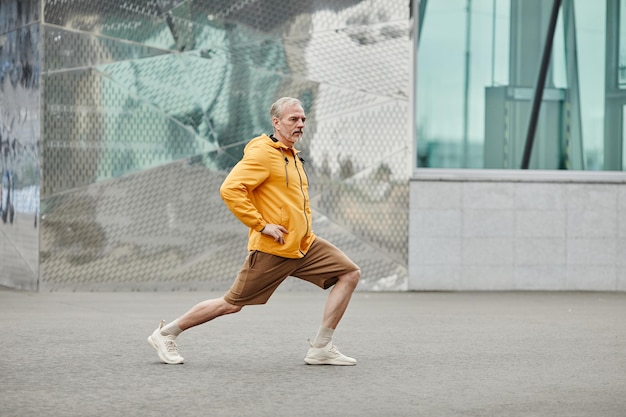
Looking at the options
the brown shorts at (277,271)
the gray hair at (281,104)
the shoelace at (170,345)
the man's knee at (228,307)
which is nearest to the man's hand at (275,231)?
the brown shorts at (277,271)

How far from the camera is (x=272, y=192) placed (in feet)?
25.9

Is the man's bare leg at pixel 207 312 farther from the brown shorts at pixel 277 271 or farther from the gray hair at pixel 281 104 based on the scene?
the gray hair at pixel 281 104

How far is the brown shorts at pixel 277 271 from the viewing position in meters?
7.94

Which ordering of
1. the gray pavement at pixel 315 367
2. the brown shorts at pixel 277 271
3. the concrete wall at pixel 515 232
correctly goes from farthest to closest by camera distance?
1. the concrete wall at pixel 515 232
2. the brown shorts at pixel 277 271
3. the gray pavement at pixel 315 367

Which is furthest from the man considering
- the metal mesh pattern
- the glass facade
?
the glass facade

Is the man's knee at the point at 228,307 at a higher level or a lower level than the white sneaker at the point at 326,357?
higher

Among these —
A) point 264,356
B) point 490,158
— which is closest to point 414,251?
point 490,158

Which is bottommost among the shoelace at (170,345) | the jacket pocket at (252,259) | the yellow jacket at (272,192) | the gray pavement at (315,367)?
the gray pavement at (315,367)

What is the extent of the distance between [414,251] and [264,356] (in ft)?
20.9

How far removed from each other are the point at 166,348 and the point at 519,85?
8456 mm

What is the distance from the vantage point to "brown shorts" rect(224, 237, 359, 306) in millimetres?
7938

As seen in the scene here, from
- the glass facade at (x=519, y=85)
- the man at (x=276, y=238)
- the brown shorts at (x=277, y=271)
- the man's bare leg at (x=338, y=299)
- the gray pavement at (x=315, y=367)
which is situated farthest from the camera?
the glass facade at (x=519, y=85)

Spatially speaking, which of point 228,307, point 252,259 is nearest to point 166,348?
point 228,307

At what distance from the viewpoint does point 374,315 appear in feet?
38.3
